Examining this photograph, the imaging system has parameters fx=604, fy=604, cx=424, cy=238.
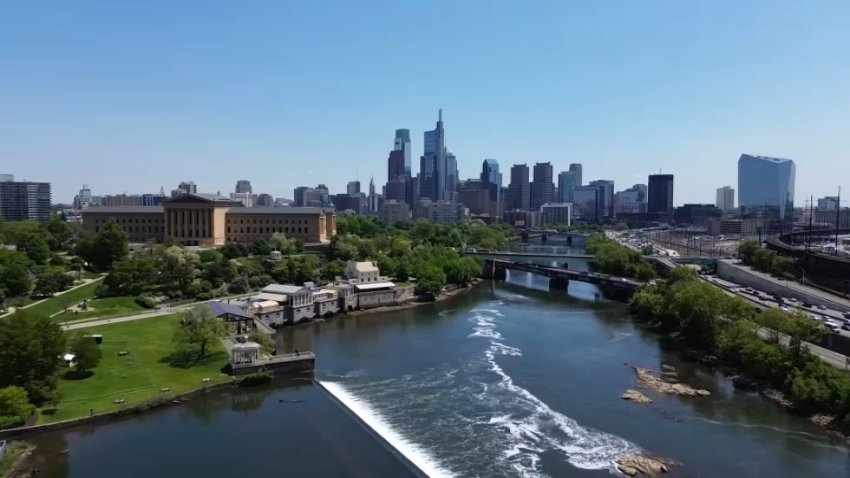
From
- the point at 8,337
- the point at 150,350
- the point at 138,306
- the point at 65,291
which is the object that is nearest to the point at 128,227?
the point at 65,291

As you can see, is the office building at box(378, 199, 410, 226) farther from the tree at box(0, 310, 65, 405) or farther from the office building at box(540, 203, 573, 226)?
the tree at box(0, 310, 65, 405)

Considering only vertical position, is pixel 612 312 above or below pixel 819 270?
below

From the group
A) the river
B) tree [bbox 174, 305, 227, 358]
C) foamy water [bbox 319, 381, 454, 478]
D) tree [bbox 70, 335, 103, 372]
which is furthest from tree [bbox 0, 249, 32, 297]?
foamy water [bbox 319, 381, 454, 478]

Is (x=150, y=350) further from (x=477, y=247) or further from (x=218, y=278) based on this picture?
(x=477, y=247)

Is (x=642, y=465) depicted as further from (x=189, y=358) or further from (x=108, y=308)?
(x=108, y=308)

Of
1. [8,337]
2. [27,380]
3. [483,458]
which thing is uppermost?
[8,337]

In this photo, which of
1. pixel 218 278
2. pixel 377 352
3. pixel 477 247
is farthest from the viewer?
pixel 477 247

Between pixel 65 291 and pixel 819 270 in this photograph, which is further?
pixel 819 270

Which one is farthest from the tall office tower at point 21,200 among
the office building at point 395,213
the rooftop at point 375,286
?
the rooftop at point 375,286

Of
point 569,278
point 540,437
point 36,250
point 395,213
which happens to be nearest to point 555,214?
point 395,213
